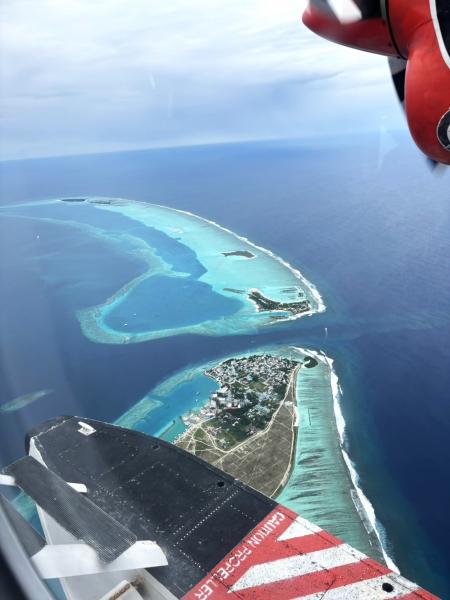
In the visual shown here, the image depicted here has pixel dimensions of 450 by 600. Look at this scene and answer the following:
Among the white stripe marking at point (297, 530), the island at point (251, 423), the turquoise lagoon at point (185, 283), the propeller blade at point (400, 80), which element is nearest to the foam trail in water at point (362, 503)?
the island at point (251, 423)

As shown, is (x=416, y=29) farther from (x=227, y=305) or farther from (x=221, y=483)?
(x=227, y=305)

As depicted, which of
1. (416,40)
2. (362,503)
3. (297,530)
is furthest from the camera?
(362,503)

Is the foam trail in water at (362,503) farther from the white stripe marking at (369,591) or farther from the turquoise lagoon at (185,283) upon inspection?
the turquoise lagoon at (185,283)

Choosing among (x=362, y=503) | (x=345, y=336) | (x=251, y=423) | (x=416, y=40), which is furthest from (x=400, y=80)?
(x=345, y=336)

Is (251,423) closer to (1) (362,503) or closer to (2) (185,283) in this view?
(1) (362,503)

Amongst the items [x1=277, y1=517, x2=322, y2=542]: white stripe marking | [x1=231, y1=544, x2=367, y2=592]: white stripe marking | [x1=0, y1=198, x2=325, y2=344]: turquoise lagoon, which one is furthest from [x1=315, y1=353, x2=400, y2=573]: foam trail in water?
[x1=0, y1=198, x2=325, y2=344]: turquoise lagoon

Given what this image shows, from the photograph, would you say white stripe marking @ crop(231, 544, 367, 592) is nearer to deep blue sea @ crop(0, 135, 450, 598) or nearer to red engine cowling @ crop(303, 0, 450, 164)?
deep blue sea @ crop(0, 135, 450, 598)

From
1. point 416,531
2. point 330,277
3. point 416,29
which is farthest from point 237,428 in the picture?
point 330,277
